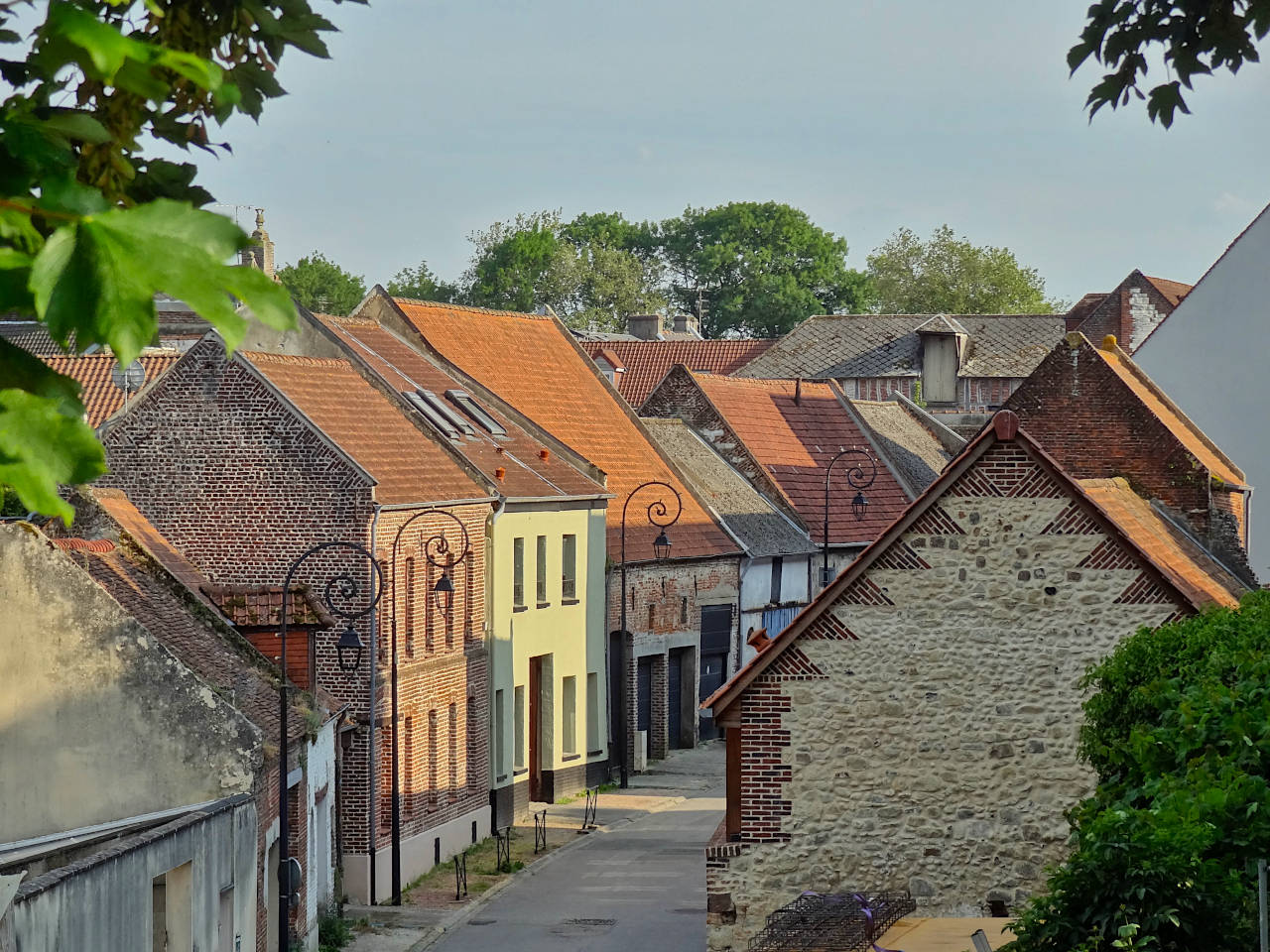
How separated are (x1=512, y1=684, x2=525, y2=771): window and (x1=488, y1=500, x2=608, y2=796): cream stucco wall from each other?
10 cm

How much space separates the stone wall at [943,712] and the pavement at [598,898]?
558 cm

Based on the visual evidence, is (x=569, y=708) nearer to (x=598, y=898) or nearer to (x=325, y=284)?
(x=598, y=898)

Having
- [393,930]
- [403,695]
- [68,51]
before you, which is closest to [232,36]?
[68,51]

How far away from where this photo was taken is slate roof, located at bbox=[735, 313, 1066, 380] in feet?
281

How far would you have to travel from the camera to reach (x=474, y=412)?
1534 inches

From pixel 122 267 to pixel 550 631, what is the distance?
34809 mm

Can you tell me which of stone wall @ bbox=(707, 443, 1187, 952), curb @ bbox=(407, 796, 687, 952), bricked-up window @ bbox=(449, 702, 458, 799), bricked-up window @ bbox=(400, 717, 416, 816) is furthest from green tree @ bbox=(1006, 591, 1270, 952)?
bricked-up window @ bbox=(449, 702, 458, 799)

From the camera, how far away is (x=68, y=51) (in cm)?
337

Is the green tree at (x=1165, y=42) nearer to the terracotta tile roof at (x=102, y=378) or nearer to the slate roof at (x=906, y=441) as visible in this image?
the terracotta tile roof at (x=102, y=378)

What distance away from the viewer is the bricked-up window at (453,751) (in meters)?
32.8

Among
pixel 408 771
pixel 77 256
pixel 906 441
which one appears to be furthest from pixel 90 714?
pixel 906 441

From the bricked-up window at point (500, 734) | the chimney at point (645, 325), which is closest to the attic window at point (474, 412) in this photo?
the bricked-up window at point (500, 734)

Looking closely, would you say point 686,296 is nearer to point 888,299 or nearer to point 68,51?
point 888,299

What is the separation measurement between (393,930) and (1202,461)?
1417 cm
